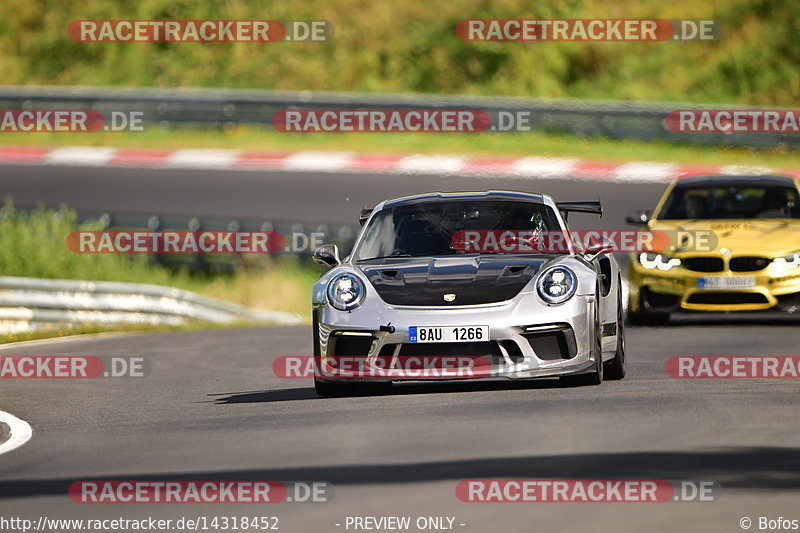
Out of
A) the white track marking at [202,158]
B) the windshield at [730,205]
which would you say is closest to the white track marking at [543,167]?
the white track marking at [202,158]

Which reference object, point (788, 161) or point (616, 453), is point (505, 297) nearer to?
point (616, 453)

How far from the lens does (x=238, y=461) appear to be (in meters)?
7.66

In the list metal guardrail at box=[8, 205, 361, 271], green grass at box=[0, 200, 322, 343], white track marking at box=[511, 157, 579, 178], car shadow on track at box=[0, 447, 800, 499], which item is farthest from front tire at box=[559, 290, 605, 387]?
white track marking at box=[511, 157, 579, 178]

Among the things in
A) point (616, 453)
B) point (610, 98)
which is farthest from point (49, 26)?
point (616, 453)

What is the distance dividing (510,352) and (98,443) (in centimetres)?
247

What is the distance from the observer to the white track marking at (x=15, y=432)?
29.0ft

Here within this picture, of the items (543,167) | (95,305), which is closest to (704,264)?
(95,305)

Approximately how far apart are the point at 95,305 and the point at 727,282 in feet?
25.7

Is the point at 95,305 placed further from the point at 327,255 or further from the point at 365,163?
the point at 365,163

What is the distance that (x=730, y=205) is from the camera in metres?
15.6

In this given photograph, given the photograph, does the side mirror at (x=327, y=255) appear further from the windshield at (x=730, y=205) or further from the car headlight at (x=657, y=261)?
the windshield at (x=730, y=205)

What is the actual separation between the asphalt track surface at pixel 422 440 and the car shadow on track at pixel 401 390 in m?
0.03

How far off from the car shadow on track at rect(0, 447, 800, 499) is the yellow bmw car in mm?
7184

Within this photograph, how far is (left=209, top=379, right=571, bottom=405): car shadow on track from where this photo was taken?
10344 millimetres
